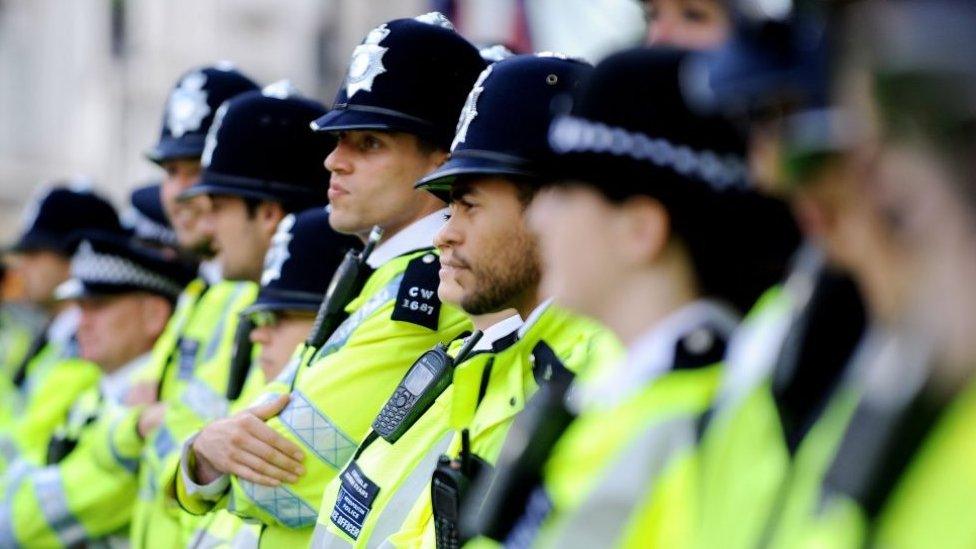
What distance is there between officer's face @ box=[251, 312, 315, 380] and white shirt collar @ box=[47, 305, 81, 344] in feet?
8.58

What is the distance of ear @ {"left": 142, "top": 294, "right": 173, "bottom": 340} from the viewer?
7.37m

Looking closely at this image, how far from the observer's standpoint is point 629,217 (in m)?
2.57

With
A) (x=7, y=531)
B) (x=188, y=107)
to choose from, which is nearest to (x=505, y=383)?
(x=188, y=107)

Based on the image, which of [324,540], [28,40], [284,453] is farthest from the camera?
[28,40]

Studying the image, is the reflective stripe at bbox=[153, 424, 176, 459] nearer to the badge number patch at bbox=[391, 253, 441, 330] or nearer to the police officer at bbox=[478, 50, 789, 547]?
the badge number patch at bbox=[391, 253, 441, 330]

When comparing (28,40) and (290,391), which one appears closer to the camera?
(290,391)

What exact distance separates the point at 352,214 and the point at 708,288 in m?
2.27

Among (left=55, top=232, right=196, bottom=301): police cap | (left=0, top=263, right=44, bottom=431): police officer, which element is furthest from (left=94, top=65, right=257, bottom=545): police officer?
(left=0, top=263, right=44, bottom=431): police officer

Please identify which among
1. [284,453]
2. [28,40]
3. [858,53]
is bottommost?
[28,40]

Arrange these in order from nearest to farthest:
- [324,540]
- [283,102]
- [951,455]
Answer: [951,455] < [324,540] < [283,102]

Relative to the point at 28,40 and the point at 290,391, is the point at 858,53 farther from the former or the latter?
the point at 28,40

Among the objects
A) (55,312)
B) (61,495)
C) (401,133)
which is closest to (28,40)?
(55,312)

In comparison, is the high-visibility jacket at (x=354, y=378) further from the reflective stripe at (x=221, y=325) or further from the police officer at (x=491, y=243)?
the reflective stripe at (x=221, y=325)

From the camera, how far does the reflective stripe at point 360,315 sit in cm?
459
